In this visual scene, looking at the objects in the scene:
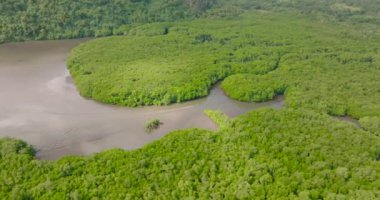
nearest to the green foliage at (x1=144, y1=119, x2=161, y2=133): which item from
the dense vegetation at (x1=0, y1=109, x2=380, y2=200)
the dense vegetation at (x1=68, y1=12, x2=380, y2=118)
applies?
the dense vegetation at (x1=68, y1=12, x2=380, y2=118)

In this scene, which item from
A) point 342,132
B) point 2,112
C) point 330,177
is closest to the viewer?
point 330,177

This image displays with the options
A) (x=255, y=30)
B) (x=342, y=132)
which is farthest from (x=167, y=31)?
(x=342, y=132)

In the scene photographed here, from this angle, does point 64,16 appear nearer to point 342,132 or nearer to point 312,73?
point 312,73

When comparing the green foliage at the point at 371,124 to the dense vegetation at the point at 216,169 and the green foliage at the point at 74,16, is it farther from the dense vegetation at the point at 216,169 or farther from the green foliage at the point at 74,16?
the green foliage at the point at 74,16

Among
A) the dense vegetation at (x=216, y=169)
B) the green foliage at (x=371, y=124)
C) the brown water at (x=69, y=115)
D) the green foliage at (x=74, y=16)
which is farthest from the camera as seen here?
the green foliage at (x=74, y=16)

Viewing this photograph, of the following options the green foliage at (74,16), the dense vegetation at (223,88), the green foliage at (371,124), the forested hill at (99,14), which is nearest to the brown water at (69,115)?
the dense vegetation at (223,88)

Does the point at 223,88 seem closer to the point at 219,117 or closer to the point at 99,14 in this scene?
the point at 219,117

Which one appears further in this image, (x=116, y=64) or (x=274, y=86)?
(x=116, y=64)
